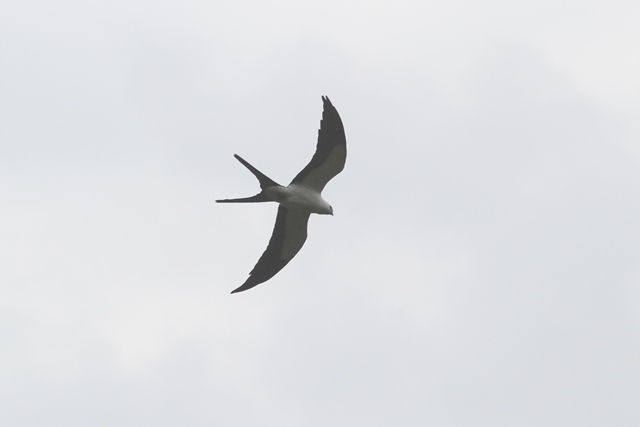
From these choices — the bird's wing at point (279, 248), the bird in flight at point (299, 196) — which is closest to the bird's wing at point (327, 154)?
the bird in flight at point (299, 196)

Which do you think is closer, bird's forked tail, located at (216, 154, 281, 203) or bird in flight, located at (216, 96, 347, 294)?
bird's forked tail, located at (216, 154, 281, 203)

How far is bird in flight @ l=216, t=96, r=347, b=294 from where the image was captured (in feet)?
66.6

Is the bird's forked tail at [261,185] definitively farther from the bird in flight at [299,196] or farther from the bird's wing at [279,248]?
the bird's wing at [279,248]

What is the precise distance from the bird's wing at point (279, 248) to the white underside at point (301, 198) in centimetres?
56

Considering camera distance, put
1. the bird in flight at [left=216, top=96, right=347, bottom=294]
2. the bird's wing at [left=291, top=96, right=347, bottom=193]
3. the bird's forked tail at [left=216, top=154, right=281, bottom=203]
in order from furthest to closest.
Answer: the bird in flight at [left=216, top=96, right=347, bottom=294], the bird's wing at [left=291, top=96, right=347, bottom=193], the bird's forked tail at [left=216, top=154, right=281, bottom=203]

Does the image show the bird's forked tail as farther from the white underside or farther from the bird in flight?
the white underside

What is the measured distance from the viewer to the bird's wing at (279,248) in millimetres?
21812

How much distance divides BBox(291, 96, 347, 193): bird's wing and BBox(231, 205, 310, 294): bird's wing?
2.99 feet

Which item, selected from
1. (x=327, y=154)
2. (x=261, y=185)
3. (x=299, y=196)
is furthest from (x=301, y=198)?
(x=327, y=154)

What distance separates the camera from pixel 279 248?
2206cm

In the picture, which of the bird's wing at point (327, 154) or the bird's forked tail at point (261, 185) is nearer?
the bird's forked tail at point (261, 185)

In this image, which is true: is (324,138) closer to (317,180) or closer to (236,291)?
(317,180)

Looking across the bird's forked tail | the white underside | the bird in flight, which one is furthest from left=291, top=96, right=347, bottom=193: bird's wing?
the bird's forked tail

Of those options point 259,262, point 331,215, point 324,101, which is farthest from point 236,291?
point 324,101
